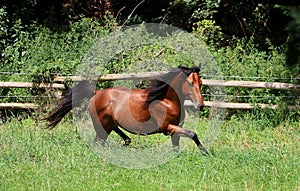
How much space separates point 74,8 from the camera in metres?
15.3

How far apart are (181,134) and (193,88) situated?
2.15ft

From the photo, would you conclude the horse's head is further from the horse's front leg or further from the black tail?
the black tail

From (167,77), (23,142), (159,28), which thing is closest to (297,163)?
(167,77)

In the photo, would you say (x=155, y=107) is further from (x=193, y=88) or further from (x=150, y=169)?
(x=150, y=169)

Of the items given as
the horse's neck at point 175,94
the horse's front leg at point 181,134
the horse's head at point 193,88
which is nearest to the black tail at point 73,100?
the horse's neck at point 175,94

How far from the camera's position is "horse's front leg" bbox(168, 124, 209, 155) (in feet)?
22.5

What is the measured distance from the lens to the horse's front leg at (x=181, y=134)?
685 centimetres

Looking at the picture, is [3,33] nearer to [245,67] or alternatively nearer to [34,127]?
[34,127]

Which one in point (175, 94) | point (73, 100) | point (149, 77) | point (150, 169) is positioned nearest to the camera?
point (150, 169)

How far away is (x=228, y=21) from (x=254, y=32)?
1550 millimetres

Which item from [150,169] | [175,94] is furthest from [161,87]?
[150,169]

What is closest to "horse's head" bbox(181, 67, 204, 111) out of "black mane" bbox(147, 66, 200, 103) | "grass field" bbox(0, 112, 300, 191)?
"black mane" bbox(147, 66, 200, 103)

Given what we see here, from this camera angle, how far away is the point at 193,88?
6.80 meters

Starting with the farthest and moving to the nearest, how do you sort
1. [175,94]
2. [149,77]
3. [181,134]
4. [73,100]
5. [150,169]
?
[149,77] < [73,100] < [175,94] < [181,134] < [150,169]
